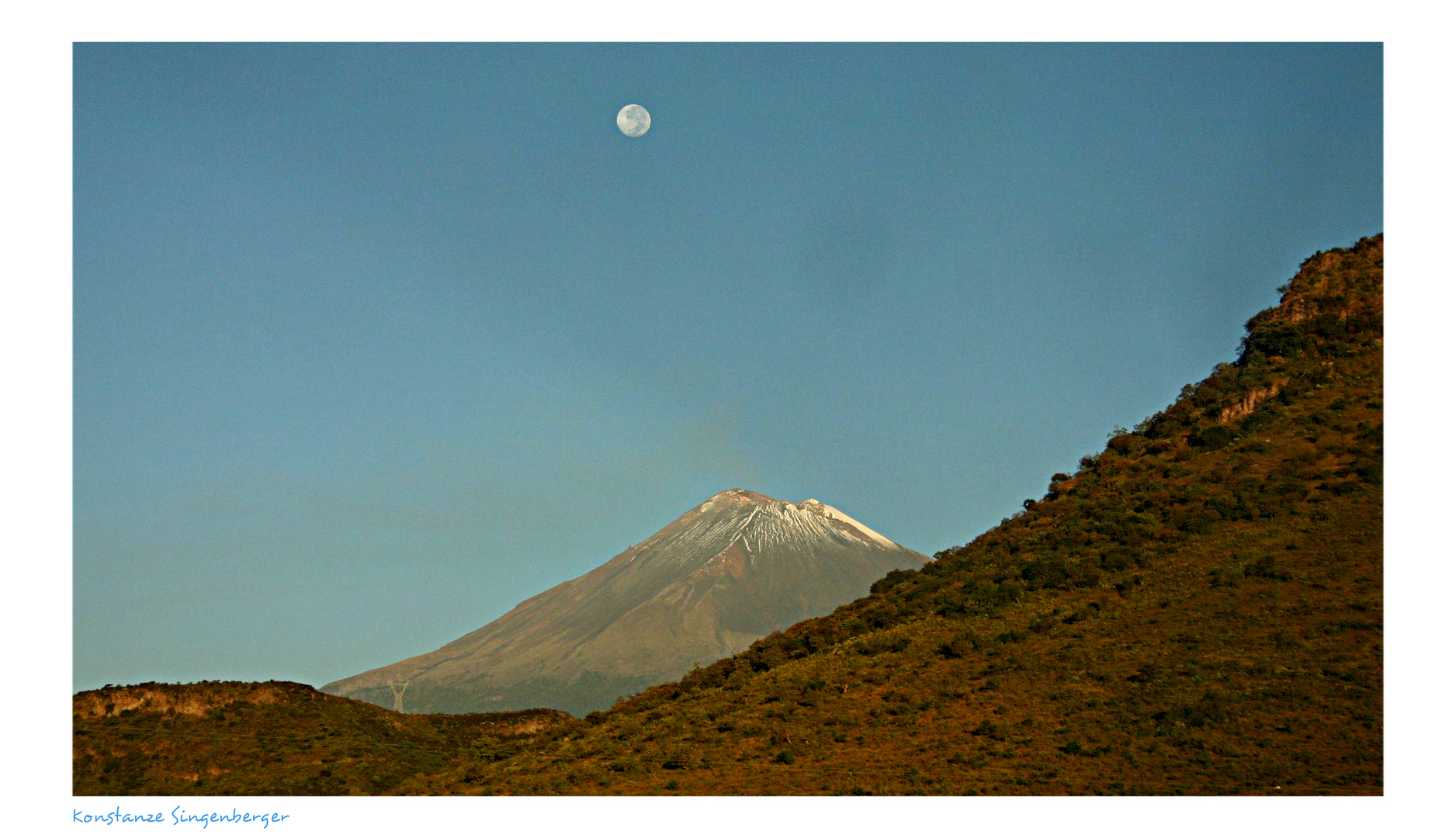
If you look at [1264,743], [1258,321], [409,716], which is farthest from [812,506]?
[1264,743]

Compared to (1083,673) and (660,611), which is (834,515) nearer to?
(660,611)

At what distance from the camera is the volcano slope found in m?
26.1

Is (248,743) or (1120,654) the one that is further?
(248,743)

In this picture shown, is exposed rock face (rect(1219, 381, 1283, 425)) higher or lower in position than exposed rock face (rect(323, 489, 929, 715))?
Result: higher

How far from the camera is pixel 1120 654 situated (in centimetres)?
3291

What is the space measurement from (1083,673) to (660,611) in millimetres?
126639

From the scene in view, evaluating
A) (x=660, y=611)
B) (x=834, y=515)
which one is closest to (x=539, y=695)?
(x=660, y=611)

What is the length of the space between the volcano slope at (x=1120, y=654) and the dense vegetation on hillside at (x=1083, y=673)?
3.9 inches

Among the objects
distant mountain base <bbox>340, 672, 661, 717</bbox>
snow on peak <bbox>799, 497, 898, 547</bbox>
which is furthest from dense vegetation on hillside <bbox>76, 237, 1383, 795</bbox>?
snow on peak <bbox>799, 497, 898, 547</bbox>

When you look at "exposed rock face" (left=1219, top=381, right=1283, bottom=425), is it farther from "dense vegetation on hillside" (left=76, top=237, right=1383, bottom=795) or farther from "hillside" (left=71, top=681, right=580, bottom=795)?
"hillside" (left=71, top=681, right=580, bottom=795)

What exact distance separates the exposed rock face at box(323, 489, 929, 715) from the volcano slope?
88.9 meters
